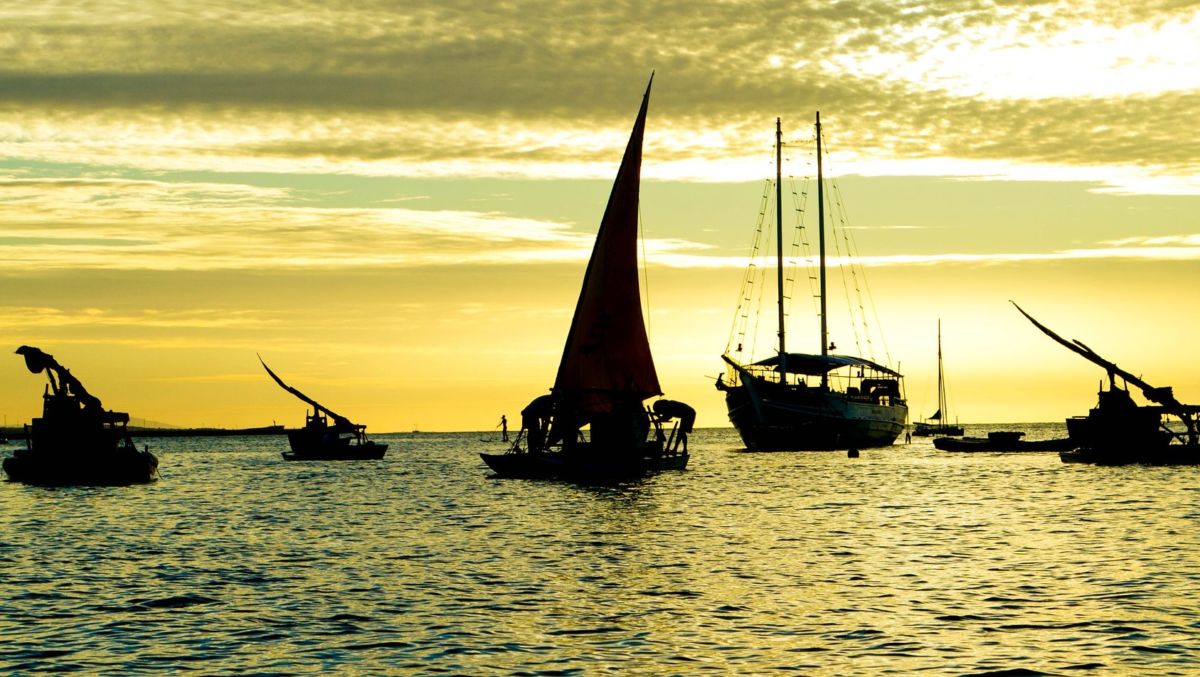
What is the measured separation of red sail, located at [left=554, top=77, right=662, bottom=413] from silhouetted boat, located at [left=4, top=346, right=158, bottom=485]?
2361 cm

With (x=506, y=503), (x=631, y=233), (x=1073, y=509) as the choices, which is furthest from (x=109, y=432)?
(x=1073, y=509)

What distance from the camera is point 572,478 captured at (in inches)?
2950

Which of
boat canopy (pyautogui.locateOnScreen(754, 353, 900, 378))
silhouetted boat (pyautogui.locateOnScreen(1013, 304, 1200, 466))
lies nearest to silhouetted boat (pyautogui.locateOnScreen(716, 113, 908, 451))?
boat canopy (pyautogui.locateOnScreen(754, 353, 900, 378))

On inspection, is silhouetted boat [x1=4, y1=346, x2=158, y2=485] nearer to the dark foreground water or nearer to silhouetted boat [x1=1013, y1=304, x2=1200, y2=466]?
the dark foreground water

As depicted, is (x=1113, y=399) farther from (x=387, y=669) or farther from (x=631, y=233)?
(x=387, y=669)

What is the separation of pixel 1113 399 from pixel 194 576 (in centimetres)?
6972

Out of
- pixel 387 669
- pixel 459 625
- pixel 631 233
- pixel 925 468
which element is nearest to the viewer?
pixel 387 669

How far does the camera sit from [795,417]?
14538 cm

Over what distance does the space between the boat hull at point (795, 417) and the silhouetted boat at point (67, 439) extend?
72689 millimetres

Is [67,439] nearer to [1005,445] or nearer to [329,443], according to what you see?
[329,443]

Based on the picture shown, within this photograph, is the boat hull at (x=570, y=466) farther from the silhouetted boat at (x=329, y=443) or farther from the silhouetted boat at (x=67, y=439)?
the silhouetted boat at (x=329, y=443)

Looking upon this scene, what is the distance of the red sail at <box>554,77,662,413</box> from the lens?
72.4m

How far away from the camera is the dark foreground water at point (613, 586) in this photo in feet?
81.0

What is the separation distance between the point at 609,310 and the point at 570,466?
28.8 ft
